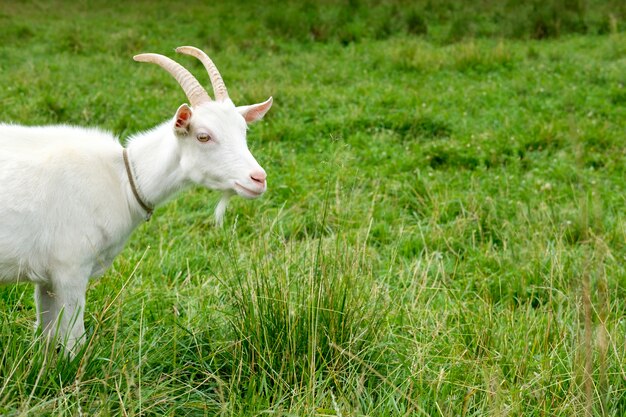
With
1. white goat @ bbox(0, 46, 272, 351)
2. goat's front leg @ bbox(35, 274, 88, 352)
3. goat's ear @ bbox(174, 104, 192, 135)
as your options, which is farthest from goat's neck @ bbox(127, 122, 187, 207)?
goat's front leg @ bbox(35, 274, 88, 352)

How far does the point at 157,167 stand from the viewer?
352 cm

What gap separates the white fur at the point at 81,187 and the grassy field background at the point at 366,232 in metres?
0.22

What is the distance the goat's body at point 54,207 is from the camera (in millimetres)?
3148

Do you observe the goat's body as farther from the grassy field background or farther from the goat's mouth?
the goat's mouth

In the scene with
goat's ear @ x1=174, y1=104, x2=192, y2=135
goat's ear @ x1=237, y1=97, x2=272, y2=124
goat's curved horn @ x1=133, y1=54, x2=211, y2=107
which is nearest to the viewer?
goat's ear @ x1=174, y1=104, x2=192, y2=135

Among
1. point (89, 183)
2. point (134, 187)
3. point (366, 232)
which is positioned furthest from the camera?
point (366, 232)

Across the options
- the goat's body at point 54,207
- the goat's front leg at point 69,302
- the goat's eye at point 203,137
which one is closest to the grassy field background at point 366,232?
the goat's front leg at point 69,302

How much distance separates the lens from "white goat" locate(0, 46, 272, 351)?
10.4 ft

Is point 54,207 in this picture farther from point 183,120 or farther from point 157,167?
point 183,120

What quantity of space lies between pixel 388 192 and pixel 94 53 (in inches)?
274

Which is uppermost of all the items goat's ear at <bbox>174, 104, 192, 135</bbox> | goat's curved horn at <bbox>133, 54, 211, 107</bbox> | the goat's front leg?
goat's curved horn at <bbox>133, 54, 211, 107</bbox>

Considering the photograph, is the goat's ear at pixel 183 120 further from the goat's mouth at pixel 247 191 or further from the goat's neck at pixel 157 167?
the goat's mouth at pixel 247 191

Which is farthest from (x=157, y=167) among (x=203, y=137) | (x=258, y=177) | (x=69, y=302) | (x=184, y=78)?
(x=69, y=302)

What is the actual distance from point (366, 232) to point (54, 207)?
6.16 feet
